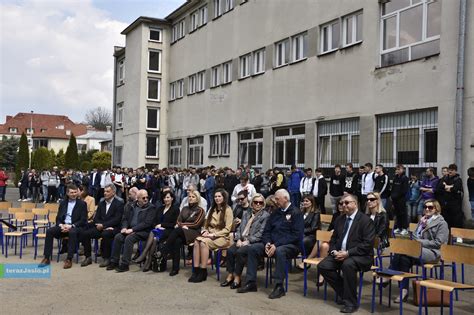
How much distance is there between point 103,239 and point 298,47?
12.4 m

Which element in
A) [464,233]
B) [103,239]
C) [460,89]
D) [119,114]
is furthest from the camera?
[119,114]

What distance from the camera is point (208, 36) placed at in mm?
28000

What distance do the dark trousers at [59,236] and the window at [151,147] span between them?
79.7ft

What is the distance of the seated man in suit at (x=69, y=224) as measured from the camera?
381 inches

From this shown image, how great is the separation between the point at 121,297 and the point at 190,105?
23.4 meters

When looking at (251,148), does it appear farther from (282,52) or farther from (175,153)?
(175,153)

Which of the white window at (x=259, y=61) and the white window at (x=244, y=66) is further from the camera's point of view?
the white window at (x=244, y=66)

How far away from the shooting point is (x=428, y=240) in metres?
7.77

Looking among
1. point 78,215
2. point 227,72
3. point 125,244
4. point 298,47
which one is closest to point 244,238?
point 125,244

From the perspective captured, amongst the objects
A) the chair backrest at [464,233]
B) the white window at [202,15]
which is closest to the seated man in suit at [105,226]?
the chair backrest at [464,233]

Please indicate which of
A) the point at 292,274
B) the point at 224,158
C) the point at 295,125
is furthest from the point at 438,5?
the point at 224,158

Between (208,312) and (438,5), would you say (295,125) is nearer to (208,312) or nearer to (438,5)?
(438,5)

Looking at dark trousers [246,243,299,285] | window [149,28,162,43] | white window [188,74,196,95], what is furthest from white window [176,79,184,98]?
dark trousers [246,243,299,285]

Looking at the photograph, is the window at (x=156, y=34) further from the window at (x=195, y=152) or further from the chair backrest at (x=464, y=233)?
the chair backrest at (x=464, y=233)
